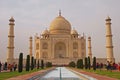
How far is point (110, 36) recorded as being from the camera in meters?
29.2

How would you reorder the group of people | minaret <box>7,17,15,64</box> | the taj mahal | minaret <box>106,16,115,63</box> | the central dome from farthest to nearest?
the central dome < the taj mahal < minaret <box>7,17,15,64</box> < minaret <box>106,16,115,63</box> < the group of people

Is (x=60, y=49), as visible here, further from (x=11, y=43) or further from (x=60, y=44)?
(x=11, y=43)

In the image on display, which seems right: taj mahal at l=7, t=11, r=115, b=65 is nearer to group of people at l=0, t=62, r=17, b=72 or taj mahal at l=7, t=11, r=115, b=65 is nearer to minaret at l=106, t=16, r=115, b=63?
minaret at l=106, t=16, r=115, b=63

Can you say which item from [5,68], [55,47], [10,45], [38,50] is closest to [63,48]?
[55,47]

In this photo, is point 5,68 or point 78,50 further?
point 78,50

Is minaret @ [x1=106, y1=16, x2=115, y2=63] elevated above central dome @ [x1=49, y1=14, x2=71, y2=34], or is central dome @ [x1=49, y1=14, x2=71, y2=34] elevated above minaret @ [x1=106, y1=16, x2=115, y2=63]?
central dome @ [x1=49, y1=14, x2=71, y2=34]

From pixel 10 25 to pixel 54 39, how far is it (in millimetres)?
9992

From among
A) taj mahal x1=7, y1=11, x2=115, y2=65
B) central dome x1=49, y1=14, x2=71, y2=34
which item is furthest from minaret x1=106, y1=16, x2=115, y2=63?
central dome x1=49, y1=14, x2=71, y2=34

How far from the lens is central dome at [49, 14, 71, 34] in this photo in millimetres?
39969

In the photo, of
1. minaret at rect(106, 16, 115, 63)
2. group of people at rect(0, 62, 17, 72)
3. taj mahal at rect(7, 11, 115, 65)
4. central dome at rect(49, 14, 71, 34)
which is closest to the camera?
group of people at rect(0, 62, 17, 72)

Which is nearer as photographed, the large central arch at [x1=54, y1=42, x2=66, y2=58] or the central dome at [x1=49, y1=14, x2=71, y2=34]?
the large central arch at [x1=54, y1=42, x2=66, y2=58]

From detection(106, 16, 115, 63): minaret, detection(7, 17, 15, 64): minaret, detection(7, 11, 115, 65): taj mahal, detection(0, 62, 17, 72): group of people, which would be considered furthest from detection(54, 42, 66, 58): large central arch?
detection(0, 62, 17, 72): group of people

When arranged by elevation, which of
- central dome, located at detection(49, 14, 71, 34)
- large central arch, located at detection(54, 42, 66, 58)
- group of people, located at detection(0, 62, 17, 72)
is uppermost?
central dome, located at detection(49, 14, 71, 34)

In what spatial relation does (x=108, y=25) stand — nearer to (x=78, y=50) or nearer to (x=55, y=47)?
(x=78, y=50)
